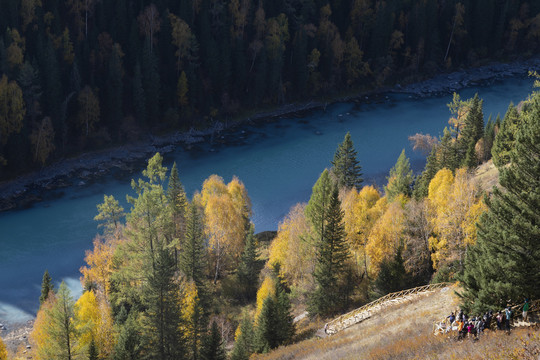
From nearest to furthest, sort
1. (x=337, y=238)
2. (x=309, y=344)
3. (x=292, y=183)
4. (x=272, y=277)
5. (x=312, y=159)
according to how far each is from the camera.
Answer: (x=309, y=344) < (x=337, y=238) < (x=272, y=277) < (x=292, y=183) < (x=312, y=159)

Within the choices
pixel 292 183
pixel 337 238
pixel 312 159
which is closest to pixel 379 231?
pixel 337 238

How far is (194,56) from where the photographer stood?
107m

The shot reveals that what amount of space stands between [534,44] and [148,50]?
113m

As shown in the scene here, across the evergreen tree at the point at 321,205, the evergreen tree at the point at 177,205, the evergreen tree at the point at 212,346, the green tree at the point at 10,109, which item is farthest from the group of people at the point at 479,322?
the green tree at the point at 10,109

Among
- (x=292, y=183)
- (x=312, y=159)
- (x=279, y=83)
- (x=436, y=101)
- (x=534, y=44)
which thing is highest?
(x=534, y=44)

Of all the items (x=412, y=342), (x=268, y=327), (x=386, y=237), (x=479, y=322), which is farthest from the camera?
(x=386, y=237)

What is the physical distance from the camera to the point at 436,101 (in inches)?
4806

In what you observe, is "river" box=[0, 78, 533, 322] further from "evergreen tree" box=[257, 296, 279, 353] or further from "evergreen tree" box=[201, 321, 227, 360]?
"evergreen tree" box=[257, 296, 279, 353]

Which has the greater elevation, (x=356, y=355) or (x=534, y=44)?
(x=534, y=44)

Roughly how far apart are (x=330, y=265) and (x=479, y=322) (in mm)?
19960

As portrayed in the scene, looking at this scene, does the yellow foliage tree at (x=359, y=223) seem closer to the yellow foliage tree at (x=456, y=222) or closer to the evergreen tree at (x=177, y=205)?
the yellow foliage tree at (x=456, y=222)

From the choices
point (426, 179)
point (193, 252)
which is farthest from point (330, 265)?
point (426, 179)

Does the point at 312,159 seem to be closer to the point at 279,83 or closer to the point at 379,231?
the point at 279,83

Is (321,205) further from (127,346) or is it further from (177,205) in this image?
(127,346)
